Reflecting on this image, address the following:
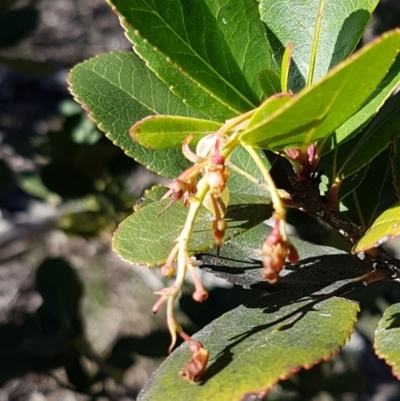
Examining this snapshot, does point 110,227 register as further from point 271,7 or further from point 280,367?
point 280,367

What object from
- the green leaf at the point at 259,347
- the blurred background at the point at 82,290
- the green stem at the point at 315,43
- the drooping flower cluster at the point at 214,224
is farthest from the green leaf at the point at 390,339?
the blurred background at the point at 82,290

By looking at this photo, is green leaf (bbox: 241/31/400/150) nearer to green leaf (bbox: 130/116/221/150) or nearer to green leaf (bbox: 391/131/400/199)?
green leaf (bbox: 130/116/221/150)

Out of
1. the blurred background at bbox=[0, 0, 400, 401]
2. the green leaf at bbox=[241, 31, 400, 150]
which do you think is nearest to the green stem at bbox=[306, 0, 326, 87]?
the green leaf at bbox=[241, 31, 400, 150]

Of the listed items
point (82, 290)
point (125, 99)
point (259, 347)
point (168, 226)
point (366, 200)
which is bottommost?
point (82, 290)

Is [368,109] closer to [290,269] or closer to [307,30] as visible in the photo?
[307,30]

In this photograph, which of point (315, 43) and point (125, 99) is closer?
point (315, 43)

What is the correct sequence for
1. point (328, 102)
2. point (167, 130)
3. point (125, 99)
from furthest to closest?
point (125, 99) → point (167, 130) → point (328, 102)

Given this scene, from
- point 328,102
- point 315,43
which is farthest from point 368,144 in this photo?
point 328,102
